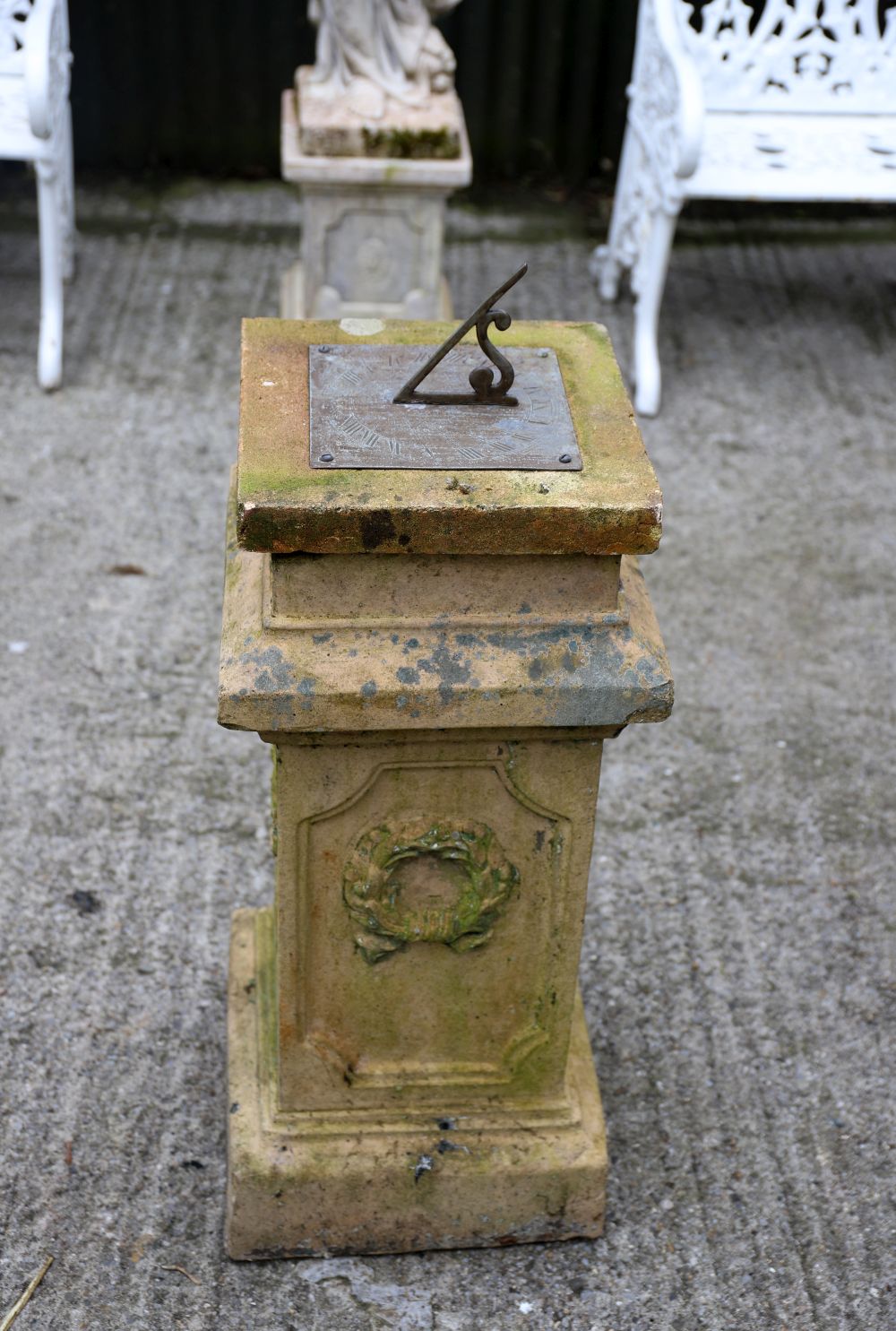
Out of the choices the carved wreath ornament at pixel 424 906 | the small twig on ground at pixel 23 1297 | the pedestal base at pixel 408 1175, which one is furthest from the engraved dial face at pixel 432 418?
the small twig on ground at pixel 23 1297

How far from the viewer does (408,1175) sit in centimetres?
240

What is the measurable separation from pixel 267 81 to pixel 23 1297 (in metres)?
4.55

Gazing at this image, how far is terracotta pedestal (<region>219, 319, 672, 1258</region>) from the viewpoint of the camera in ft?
6.36

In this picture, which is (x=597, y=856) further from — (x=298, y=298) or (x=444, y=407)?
(x=298, y=298)

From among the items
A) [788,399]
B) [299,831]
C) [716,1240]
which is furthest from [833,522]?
[299,831]

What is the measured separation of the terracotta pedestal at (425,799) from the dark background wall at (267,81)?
144 inches

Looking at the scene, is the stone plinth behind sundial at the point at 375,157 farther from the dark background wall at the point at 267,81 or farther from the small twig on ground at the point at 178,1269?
the small twig on ground at the point at 178,1269

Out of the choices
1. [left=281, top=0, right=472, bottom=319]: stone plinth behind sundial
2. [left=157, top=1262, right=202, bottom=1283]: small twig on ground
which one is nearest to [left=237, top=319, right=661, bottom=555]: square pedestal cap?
[left=157, top=1262, right=202, bottom=1283]: small twig on ground

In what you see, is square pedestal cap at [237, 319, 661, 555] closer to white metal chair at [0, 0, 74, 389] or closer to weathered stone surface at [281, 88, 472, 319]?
weathered stone surface at [281, 88, 472, 319]

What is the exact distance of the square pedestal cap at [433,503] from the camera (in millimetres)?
1877

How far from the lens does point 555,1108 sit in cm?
246

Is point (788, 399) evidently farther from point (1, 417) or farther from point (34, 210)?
point (34, 210)

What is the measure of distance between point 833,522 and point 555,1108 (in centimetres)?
233

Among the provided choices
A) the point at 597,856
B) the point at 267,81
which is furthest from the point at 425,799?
the point at 267,81
